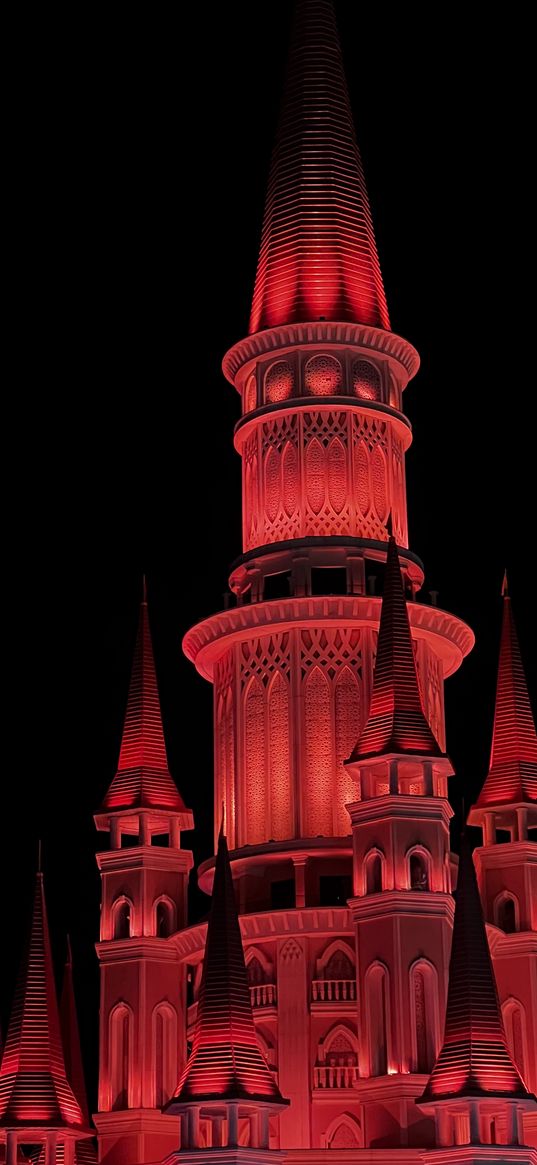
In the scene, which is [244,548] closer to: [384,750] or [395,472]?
[395,472]

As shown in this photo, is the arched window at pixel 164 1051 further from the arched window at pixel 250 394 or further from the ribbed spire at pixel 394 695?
the arched window at pixel 250 394

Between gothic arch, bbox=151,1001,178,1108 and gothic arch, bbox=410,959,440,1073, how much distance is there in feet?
23.9

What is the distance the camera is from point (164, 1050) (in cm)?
6662

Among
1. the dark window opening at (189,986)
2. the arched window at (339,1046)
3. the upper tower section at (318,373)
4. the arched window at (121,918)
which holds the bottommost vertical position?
the arched window at (339,1046)

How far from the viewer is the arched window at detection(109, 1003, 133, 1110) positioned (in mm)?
66000

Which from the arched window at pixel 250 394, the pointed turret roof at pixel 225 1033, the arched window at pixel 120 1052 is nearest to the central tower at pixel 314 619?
the arched window at pixel 250 394

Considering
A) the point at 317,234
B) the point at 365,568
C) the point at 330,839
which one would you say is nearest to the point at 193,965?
the point at 330,839

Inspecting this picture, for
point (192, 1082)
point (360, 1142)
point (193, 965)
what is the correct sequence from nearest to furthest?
point (192, 1082) < point (360, 1142) < point (193, 965)

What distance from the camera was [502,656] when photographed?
7131cm

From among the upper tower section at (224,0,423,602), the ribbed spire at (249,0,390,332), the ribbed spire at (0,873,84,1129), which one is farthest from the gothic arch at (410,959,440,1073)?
the ribbed spire at (249,0,390,332)

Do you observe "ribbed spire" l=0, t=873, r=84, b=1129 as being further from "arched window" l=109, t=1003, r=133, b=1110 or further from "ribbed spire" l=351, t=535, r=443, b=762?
"ribbed spire" l=351, t=535, r=443, b=762

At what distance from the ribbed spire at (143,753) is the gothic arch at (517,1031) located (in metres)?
8.71

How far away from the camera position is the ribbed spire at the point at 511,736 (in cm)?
6912

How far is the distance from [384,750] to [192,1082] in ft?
29.0
